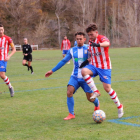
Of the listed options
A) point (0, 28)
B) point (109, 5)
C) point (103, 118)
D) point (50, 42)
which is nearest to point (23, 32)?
point (50, 42)

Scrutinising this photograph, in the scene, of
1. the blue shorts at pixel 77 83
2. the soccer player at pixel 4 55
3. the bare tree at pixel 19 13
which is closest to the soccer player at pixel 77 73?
the blue shorts at pixel 77 83

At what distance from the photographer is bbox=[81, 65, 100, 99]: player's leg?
5434 millimetres

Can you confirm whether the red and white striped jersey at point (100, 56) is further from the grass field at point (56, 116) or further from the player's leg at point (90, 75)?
→ the grass field at point (56, 116)

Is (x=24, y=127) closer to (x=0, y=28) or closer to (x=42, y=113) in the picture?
(x=42, y=113)

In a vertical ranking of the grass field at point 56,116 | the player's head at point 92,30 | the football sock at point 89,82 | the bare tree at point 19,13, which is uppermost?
the bare tree at point 19,13

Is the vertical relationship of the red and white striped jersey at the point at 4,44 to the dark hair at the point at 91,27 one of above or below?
below

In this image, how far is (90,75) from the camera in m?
5.67

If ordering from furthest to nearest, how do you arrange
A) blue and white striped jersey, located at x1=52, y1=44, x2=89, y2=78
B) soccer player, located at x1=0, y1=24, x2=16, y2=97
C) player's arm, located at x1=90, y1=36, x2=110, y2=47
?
soccer player, located at x1=0, y1=24, x2=16, y2=97 → blue and white striped jersey, located at x1=52, y1=44, x2=89, y2=78 → player's arm, located at x1=90, y1=36, x2=110, y2=47

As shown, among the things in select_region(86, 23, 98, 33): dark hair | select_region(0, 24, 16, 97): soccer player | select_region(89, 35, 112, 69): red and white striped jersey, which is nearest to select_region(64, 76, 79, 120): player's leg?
select_region(89, 35, 112, 69): red and white striped jersey

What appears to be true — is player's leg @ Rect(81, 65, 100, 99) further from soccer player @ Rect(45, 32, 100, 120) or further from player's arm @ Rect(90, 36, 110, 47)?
player's arm @ Rect(90, 36, 110, 47)

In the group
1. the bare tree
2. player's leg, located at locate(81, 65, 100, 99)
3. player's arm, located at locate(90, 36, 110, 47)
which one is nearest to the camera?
player's arm, located at locate(90, 36, 110, 47)

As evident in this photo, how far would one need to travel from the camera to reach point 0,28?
8164 millimetres

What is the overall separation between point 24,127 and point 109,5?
73759 millimetres

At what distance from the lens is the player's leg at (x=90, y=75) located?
5.43 metres
